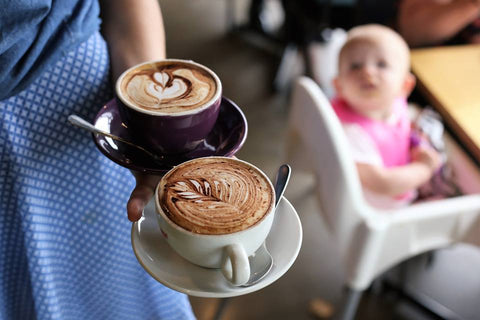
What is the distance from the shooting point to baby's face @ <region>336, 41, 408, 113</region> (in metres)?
1.24

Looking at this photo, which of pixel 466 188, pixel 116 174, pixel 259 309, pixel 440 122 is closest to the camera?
pixel 116 174

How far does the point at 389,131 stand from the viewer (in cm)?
130

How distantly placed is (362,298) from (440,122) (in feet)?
2.02

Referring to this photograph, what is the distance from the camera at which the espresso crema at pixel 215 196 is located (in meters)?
0.46

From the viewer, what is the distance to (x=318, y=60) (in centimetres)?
160

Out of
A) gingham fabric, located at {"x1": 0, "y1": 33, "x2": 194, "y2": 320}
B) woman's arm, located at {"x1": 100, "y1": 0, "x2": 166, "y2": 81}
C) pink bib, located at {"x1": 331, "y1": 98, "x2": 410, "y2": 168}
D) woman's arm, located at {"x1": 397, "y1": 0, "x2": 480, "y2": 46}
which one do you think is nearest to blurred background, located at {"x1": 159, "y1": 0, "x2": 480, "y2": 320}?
pink bib, located at {"x1": 331, "y1": 98, "x2": 410, "y2": 168}

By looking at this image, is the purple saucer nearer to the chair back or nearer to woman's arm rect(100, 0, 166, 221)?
woman's arm rect(100, 0, 166, 221)

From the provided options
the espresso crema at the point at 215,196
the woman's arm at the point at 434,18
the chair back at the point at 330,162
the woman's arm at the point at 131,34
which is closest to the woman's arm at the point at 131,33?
the woman's arm at the point at 131,34

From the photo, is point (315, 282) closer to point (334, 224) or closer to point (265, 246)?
point (334, 224)

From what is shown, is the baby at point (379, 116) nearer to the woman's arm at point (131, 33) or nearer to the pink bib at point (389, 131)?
the pink bib at point (389, 131)

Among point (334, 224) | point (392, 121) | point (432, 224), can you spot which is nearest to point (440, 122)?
point (392, 121)

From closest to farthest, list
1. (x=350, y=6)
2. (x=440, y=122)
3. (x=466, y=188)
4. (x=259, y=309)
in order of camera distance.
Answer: (x=466, y=188) → (x=440, y=122) → (x=259, y=309) → (x=350, y=6)

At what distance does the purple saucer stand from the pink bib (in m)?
0.74

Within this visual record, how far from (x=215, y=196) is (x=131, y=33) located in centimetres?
32
